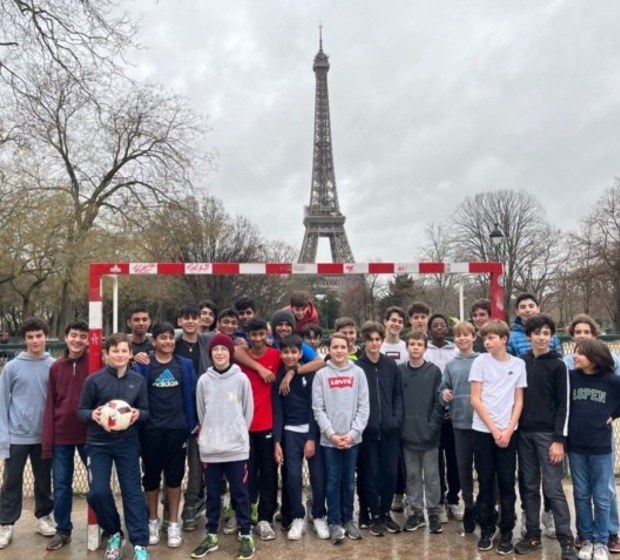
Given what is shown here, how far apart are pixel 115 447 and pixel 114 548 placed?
29.7 inches

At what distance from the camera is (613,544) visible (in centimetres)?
430

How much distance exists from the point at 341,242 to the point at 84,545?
5697cm

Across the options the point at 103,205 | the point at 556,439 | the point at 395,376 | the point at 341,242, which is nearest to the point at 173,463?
the point at 395,376

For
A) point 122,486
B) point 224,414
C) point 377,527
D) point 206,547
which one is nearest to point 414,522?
point 377,527

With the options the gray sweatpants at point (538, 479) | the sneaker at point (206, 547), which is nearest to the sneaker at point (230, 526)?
the sneaker at point (206, 547)

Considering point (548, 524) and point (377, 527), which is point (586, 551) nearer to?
point (548, 524)

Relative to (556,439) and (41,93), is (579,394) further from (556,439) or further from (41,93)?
(41,93)

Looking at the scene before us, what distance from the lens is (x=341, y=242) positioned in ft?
200

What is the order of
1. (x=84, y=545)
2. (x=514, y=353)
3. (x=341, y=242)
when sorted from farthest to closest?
(x=341, y=242), (x=514, y=353), (x=84, y=545)

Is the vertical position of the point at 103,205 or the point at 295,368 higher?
the point at 103,205

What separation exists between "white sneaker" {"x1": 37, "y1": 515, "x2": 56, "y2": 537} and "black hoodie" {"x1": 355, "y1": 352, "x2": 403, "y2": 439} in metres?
2.81

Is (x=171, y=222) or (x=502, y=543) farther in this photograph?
(x=171, y=222)

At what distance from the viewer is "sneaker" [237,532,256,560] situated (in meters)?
4.24

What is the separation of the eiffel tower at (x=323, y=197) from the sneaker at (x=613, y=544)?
182ft
